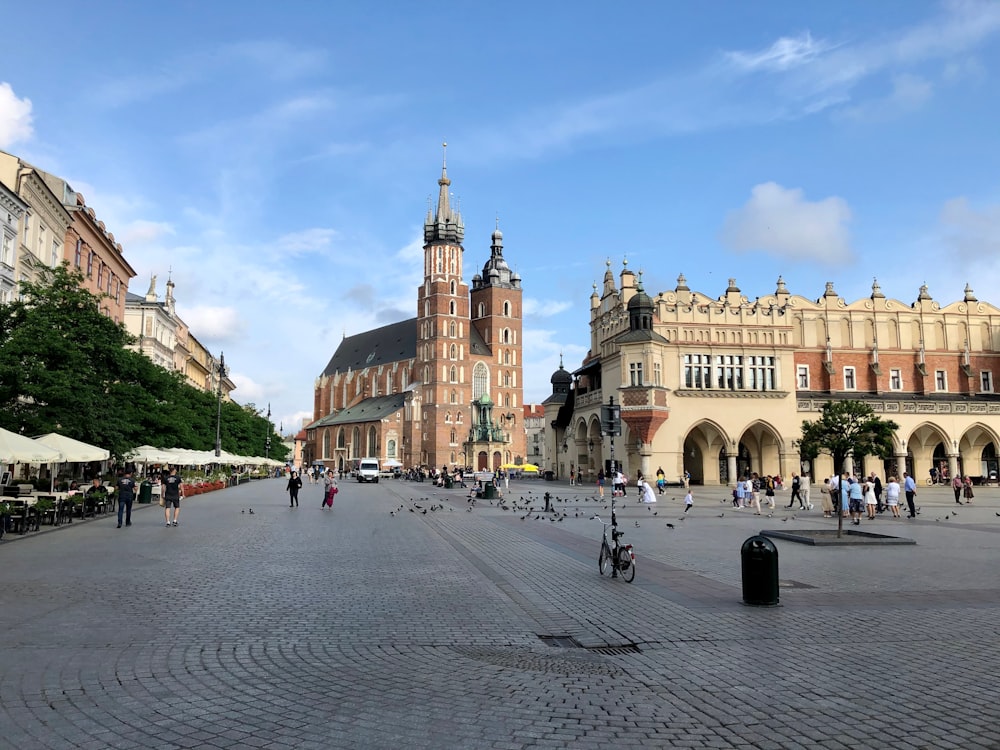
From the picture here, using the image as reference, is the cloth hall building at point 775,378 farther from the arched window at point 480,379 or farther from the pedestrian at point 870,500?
the arched window at point 480,379

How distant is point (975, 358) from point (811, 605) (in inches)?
2227

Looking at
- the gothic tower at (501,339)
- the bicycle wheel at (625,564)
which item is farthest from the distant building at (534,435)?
the bicycle wheel at (625,564)

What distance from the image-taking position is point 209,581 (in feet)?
39.3

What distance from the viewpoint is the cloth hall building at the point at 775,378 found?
51375mm

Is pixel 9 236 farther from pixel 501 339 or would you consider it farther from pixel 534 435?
pixel 534 435

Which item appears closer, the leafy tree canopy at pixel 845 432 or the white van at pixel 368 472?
the leafy tree canopy at pixel 845 432

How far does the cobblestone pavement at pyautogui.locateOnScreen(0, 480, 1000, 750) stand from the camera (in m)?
5.50

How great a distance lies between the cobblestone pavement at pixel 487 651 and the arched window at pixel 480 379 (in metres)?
100

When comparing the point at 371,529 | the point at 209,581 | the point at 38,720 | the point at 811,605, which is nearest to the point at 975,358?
the point at 371,529

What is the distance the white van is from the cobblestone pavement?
5824 centimetres

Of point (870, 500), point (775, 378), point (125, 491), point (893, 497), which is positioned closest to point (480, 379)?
point (775, 378)

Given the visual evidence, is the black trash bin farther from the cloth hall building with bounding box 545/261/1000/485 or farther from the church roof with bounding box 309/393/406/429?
the church roof with bounding box 309/393/406/429

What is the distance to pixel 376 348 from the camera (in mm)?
139750

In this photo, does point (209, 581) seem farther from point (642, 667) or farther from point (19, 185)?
point (19, 185)
